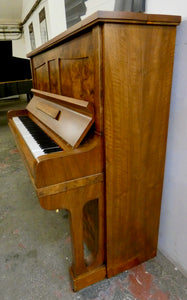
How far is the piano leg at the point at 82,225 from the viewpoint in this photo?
0.99m

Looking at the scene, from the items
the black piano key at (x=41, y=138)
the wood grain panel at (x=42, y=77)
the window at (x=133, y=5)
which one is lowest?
the black piano key at (x=41, y=138)

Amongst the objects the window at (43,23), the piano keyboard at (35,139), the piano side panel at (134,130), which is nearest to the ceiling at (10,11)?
the window at (43,23)

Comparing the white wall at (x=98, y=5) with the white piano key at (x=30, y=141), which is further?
the white wall at (x=98, y=5)

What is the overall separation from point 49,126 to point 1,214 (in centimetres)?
106

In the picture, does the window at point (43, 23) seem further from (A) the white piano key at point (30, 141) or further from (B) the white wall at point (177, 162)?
(B) the white wall at point (177, 162)

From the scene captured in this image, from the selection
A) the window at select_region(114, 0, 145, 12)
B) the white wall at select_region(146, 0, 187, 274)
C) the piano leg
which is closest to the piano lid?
the piano leg

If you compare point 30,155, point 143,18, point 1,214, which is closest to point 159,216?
point 30,155

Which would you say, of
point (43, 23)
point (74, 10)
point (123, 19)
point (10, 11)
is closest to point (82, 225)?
point (123, 19)

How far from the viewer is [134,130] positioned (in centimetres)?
102

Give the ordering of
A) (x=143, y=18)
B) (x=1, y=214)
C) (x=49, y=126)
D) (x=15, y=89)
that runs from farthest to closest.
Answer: (x=15, y=89)
(x=1, y=214)
(x=49, y=126)
(x=143, y=18)

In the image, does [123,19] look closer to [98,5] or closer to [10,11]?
[98,5]

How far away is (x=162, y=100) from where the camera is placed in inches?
41.2

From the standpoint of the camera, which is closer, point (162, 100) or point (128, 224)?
point (162, 100)

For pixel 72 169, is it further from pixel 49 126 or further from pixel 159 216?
pixel 159 216
